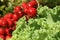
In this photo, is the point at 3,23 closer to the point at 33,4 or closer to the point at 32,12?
the point at 32,12

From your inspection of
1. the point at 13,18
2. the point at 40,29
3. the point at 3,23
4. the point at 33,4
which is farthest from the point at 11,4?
the point at 40,29

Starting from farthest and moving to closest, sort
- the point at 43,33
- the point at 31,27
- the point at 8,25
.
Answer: the point at 8,25 → the point at 31,27 → the point at 43,33

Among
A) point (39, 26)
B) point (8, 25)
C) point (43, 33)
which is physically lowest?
point (43, 33)

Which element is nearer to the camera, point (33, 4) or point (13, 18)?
point (13, 18)

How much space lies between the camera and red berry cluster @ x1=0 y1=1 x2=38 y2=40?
2588 millimetres

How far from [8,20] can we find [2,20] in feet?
0.17

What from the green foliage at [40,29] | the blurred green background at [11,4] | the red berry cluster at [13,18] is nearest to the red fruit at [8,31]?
the red berry cluster at [13,18]

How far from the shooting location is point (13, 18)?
272 centimetres

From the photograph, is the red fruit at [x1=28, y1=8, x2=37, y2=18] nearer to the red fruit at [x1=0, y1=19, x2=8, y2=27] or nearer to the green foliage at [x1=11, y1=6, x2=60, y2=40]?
the green foliage at [x1=11, y1=6, x2=60, y2=40]

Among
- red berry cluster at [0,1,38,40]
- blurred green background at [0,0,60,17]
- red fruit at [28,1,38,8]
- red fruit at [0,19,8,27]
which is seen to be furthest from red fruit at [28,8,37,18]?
blurred green background at [0,0,60,17]

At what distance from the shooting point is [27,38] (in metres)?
2.25

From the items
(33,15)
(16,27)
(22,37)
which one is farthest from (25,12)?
(22,37)

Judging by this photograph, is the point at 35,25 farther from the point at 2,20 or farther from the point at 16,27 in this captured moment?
the point at 2,20

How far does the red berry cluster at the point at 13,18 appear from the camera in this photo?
8.49 feet
